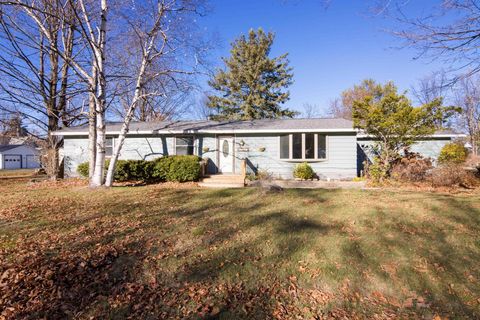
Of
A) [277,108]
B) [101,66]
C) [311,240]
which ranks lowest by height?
[311,240]

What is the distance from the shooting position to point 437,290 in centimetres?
336

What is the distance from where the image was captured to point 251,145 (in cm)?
1343

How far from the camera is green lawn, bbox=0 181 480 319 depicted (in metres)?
3.10

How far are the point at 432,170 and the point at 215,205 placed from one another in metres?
8.63

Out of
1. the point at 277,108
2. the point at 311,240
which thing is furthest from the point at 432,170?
the point at 277,108

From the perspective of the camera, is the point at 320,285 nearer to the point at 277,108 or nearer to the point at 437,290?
the point at 437,290

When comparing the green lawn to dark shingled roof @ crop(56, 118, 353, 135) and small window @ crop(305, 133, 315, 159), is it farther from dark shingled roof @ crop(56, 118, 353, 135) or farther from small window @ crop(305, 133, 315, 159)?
dark shingled roof @ crop(56, 118, 353, 135)

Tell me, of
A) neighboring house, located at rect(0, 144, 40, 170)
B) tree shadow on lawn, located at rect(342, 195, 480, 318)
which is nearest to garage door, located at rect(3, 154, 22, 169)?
neighboring house, located at rect(0, 144, 40, 170)

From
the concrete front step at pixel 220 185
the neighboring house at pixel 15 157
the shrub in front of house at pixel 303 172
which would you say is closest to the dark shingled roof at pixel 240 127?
the shrub in front of house at pixel 303 172

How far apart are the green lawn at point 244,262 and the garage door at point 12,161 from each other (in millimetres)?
37657

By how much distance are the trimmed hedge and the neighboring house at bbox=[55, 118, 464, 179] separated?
201cm

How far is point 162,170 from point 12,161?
3635 cm

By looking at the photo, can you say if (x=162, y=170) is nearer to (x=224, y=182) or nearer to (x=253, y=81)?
(x=224, y=182)

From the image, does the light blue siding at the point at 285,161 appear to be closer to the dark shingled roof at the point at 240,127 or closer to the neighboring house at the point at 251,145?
the neighboring house at the point at 251,145
